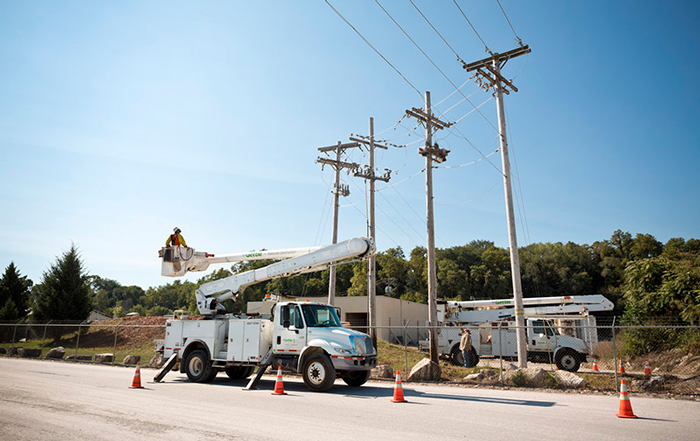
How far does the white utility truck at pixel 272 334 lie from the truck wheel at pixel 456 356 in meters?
11.0

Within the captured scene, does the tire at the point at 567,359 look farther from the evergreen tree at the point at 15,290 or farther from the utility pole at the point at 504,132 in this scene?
the evergreen tree at the point at 15,290

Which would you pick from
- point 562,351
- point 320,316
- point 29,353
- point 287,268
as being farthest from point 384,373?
point 29,353

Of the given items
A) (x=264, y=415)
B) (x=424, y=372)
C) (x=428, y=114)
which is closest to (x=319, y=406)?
(x=264, y=415)

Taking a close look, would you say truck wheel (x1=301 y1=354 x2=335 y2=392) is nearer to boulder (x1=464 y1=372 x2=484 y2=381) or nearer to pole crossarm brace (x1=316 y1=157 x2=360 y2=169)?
boulder (x1=464 y1=372 x2=484 y2=381)

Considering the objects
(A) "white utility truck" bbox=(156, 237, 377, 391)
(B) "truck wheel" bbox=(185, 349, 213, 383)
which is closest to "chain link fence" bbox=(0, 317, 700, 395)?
(A) "white utility truck" bbox=(156, 237, 377, 391)

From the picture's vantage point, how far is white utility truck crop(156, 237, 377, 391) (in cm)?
1223

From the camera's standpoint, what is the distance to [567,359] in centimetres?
2005

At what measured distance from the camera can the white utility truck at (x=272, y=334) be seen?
1223 cm

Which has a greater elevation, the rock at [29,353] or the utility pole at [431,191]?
the utility pole at [431,191]

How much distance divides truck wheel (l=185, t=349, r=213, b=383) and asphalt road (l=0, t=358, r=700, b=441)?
4.81 ft

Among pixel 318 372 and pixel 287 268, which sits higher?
pixel 287 268

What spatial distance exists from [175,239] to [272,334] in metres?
4.82

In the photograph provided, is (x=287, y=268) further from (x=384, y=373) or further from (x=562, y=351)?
(x=562, y=351)

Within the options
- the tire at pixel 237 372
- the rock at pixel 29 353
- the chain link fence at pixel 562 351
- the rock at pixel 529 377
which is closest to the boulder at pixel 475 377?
the chain link fence at pixel 562 351
